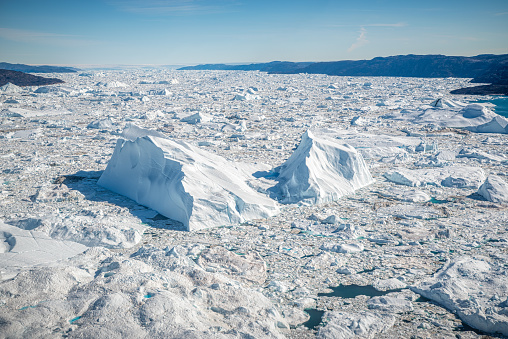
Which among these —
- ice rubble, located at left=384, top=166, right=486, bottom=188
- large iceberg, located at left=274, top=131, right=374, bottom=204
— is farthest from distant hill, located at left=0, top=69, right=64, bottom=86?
ice rubble, located at left=384, top=166, right=486, bottom=188

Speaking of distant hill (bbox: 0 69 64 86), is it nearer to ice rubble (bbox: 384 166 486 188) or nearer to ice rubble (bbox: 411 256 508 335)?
ice rubble (bbox: 384 166 486 188)

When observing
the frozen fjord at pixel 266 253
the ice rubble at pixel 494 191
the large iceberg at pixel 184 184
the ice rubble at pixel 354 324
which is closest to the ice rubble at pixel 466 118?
the frozen fjord at pixel 266 253

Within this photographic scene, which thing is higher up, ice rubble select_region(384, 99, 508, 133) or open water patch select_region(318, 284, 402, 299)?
ice rubble select_region(384, 99, 508, 133)

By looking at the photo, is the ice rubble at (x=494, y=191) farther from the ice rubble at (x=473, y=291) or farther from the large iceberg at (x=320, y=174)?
the ice rubble at (x=473, y=291)

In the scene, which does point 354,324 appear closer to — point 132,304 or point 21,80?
point 132,304

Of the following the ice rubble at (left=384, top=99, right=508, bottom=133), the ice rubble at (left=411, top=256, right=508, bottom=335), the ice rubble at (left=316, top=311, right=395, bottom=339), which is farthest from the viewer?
the ice rubble at (left=384, top=99, right=508, bottom=133)

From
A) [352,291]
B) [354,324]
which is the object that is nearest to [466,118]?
[352,291]

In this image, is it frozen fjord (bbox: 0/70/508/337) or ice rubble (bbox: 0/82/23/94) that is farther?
ice rubble (bbox: 0/82/23/94)
